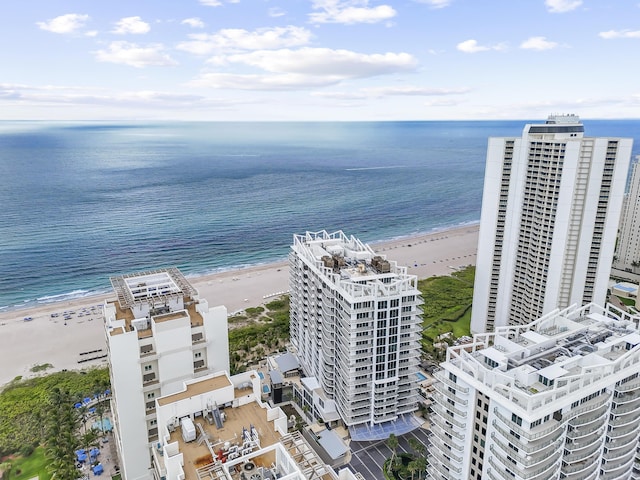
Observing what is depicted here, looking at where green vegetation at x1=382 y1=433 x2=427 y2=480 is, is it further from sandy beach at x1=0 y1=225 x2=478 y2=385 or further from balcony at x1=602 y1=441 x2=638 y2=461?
sandy beach at x1=0 y1=225 x2=478 y2=385

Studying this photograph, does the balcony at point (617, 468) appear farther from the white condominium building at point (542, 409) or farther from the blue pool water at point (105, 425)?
the blue pool water at point (105, 425)

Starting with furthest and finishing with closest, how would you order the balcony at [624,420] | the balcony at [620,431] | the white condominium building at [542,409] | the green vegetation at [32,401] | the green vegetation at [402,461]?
the green vegetation at [32,401]
the green vegetation at [402,461]
the balcony at [620,431]
the balcony at [624,420]
the white condominium building at [542,409]

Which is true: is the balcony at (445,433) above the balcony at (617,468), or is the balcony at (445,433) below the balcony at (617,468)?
above

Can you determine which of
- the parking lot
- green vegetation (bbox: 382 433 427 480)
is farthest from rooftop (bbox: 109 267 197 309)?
green vegetation (bbox: 382 433 427 480)

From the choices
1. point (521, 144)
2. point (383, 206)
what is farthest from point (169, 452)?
point (383, 206)

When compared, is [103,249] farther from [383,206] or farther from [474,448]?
[474,448]

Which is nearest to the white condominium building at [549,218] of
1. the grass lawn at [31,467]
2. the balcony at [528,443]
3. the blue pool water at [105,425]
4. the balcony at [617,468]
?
the balcony at [617,468]
